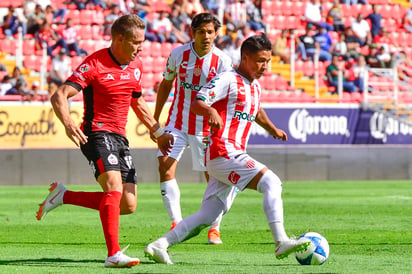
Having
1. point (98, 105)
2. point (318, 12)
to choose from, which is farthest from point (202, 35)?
point (318, 12)

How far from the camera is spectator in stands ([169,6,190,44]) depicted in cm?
2645

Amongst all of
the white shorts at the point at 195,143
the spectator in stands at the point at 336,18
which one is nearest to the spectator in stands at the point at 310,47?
the spectator in stands at the point at 336,18

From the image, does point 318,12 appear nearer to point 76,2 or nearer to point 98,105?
point 76,2

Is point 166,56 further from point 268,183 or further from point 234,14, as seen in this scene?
point 268,183

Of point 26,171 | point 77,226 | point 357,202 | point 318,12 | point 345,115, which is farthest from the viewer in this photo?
point 318,12

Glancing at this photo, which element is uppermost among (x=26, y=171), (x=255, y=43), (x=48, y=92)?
(x=255, y=43)

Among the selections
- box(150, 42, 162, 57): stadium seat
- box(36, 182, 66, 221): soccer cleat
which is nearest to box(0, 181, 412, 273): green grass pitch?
box(36, 182, 66, 221): soccer cleat

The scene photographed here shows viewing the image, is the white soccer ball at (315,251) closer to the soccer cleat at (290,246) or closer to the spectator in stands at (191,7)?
the soccer cleat at (290,246)

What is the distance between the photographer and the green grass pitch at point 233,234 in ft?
25.8

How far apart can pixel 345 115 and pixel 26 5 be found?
854 centimetres

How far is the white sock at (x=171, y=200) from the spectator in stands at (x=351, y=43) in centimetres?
1900

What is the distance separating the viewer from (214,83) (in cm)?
788

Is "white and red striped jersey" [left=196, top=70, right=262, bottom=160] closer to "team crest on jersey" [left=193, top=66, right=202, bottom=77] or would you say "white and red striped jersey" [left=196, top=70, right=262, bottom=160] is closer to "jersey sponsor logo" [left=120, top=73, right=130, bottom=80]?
"jersey sponsor logo" [left=120, top=73, right=130, bottom=80]

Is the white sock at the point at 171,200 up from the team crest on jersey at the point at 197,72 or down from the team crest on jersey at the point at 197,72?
down
